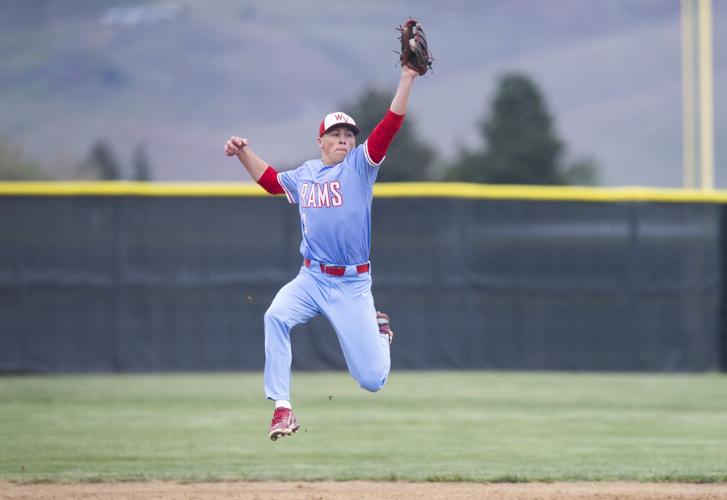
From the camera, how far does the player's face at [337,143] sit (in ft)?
22.0

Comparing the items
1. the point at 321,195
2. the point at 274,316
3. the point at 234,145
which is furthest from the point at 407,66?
the point at 274,316

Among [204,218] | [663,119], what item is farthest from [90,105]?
Answer: [204,218]

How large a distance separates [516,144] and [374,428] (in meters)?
33.9

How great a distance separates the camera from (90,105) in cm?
6312

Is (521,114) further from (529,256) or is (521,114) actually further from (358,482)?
(358,482)

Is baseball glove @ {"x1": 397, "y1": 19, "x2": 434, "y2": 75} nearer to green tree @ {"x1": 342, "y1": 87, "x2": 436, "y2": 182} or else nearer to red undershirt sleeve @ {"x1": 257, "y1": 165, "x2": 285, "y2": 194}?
red undershirt sleeve @ {"x1": 257, "y1": 165, "x2": 285, "y2": 194}

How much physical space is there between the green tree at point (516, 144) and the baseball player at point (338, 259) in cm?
3540

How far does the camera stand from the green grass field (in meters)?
8.11

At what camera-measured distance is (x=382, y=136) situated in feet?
20.9

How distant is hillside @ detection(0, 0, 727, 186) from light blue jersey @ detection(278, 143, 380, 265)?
54.6m

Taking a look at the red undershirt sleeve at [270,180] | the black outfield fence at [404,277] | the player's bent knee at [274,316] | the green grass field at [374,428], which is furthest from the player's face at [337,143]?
the black outfield fence at [404,277]

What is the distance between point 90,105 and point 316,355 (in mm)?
51953

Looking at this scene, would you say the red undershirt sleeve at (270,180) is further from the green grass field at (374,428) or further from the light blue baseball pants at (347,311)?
the green grass field at (374,428)

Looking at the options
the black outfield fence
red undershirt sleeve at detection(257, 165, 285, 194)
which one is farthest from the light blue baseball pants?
the black outfield fence
